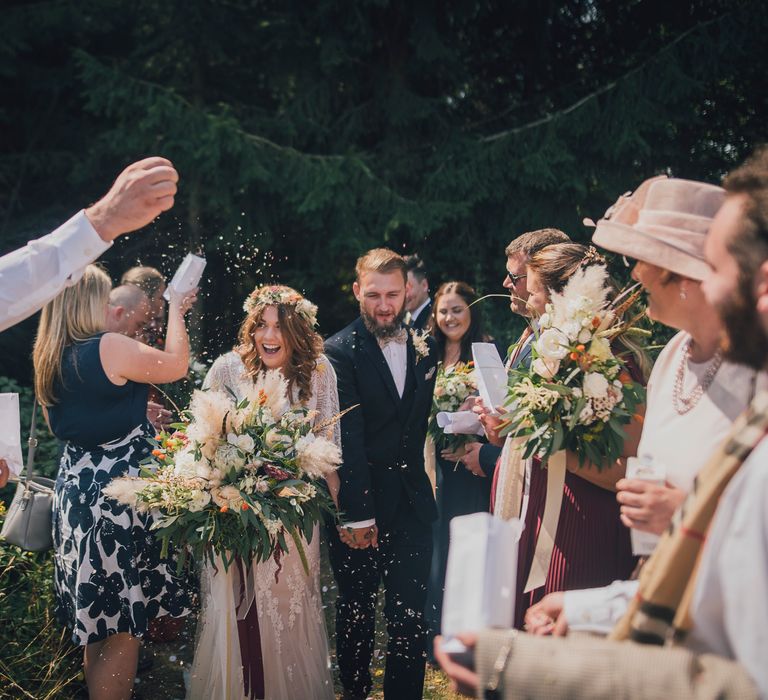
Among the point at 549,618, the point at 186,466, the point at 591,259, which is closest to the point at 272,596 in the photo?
the point at 186,466

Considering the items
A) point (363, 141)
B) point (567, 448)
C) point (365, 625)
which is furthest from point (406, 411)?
point (363, 141)

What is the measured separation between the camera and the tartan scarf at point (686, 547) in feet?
5.27

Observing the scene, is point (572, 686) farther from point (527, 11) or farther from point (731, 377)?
point (527, 11)

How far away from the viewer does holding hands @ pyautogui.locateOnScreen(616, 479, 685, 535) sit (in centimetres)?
212

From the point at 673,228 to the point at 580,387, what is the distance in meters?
0.91

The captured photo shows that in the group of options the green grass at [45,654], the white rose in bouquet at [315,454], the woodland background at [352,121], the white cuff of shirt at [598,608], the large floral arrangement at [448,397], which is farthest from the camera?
the woodland background at [352,121]

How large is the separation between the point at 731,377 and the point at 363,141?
8.83 m

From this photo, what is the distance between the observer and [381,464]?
462cm

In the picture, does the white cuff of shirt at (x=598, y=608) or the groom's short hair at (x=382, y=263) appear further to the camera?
the groom's short hair at (x=382, y=263)

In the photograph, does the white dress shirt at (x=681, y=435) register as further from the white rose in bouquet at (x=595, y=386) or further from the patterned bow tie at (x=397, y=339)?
the patterned bow tie at (x=397, y=339)

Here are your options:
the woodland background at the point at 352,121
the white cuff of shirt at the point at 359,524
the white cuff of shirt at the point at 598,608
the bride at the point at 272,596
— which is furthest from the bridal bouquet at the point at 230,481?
the woodland background at the point at 352,121

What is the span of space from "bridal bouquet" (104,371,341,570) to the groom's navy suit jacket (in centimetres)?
90

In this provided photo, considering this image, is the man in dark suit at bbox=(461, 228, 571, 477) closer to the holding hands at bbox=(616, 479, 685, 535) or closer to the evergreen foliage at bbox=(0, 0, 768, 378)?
the holding hands at bbox=(616, 479, 685, 535)

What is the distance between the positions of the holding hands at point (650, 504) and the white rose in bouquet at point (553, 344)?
1.06m
